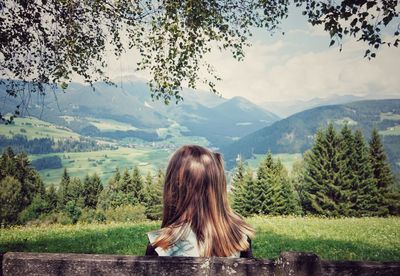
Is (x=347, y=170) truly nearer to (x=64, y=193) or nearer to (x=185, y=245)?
(x=185, y=245)

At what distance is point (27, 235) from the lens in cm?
1494

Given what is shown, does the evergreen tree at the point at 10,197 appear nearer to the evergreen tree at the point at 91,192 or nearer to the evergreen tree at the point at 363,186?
the evergreen tree at the point at 91,192

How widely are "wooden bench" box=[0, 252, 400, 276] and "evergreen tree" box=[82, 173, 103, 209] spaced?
344 feet

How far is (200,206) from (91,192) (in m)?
106

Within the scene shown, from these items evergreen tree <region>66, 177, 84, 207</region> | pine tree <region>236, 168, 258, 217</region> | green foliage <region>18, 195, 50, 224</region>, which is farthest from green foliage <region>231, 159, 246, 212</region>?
evergreen tree <region>66, 177, 84, 207</region>

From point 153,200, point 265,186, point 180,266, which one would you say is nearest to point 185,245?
point 180,266

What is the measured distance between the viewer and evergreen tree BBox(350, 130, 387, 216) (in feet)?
183

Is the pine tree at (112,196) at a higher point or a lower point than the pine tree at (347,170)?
lower

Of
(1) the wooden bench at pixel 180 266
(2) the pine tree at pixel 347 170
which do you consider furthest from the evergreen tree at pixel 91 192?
(1) the wooden bench at pixel 180 266

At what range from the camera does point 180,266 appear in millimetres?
2266

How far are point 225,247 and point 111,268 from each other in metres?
1.18

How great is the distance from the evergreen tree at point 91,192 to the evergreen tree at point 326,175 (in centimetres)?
6387

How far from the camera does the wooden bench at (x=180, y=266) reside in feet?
7.11

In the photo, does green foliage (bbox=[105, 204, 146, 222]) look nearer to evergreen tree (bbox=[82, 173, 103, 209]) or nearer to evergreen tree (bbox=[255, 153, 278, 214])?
evergreen tree (bbox=[82, 173, 103, 209])
